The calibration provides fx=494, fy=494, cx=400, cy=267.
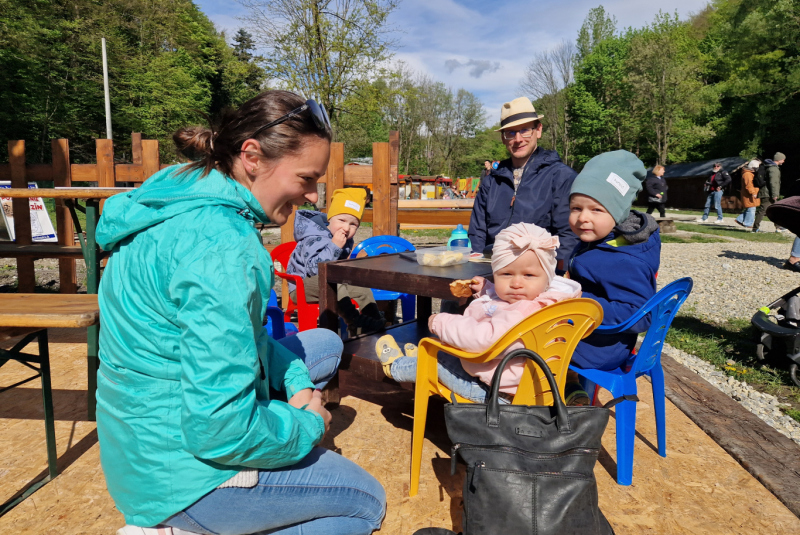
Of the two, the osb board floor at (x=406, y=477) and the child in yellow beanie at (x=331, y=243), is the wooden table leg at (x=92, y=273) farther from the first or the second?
the child in yellow beanie at (x=331, y=243)

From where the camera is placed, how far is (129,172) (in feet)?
20.5

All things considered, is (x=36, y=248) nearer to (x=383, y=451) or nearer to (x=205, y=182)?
(x=383, y=451)

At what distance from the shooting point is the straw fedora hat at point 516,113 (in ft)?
12.6

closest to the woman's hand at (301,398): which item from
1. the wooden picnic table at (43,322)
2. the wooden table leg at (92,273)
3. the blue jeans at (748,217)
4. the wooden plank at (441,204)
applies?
the wooden picnic table at (43,322)

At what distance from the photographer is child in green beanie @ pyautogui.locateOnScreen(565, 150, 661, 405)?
2.42m

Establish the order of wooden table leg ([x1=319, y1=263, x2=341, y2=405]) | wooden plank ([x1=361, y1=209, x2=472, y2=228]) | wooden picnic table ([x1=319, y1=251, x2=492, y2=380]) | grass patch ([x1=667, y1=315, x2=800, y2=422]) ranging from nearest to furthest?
wooden picnic table ([x1=319, y1=251, x2=492, y2=380]) < wooden table leg ([x1=319, y1=263, x2=341, y2=405]) < grass patch ([x1=667, y1=315, x2=800, y2=422]) < wooden plank ([x1=361, y1=209, x2=472, y2=228])

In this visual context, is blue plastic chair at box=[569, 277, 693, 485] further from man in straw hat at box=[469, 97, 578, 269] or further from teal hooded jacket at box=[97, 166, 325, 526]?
teal hooded jacket at box=[97, 166, 325, 526]

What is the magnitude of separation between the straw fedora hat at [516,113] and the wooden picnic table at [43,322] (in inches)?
120

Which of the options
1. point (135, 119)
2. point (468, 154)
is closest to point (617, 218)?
point (135, 119)

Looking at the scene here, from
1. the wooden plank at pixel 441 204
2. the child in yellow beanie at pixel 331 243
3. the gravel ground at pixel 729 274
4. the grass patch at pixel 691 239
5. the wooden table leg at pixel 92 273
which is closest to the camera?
the wooden table leg at pixel 92 273

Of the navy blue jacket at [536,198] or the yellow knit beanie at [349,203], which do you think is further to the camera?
the yellow knit beanie at [349,203]

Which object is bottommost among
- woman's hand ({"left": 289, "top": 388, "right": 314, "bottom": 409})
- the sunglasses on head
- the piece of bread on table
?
woman's hand ({"left": 289, "top": 388, "right": 314, "bottom": 409})

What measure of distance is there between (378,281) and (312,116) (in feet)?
4.76

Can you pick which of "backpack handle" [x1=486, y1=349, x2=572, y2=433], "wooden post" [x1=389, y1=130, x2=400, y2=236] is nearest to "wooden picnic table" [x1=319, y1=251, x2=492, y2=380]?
"backpack handle" [x1=486, y1=349, x2=572, y2=433]
